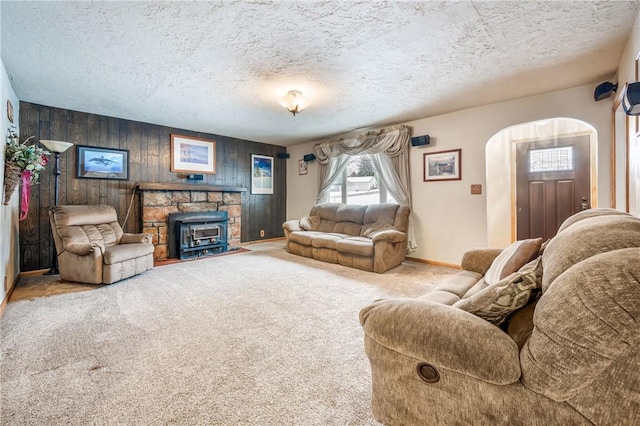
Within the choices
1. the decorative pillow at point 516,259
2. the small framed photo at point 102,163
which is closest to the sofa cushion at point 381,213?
the decorative pillow at point 516,259

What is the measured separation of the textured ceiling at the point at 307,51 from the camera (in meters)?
1.98

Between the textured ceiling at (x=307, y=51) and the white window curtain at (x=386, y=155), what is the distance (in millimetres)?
862

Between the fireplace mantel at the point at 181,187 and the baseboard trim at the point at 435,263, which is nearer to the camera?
the baseboard trim at the point at 435,263

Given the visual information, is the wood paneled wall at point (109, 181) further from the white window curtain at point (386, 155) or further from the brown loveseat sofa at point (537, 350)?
the brown loveseat sofa at point (537, 350)

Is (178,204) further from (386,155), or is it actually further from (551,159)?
(551,159)

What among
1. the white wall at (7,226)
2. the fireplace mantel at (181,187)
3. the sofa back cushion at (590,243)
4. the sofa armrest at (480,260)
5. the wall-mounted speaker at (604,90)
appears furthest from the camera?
the fireplace mantel at (181,187)

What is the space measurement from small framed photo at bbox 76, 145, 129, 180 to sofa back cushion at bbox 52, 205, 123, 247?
66cm

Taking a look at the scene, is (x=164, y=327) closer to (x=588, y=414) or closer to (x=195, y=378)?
(x=195, y=378)

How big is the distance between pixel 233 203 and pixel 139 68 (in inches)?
131

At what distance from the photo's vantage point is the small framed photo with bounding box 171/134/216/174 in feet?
17.2

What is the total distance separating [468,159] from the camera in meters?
4.13

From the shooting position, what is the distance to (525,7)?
76.2 inches

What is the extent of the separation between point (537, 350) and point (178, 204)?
17.8ft

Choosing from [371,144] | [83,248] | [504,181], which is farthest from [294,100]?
[504,181]
